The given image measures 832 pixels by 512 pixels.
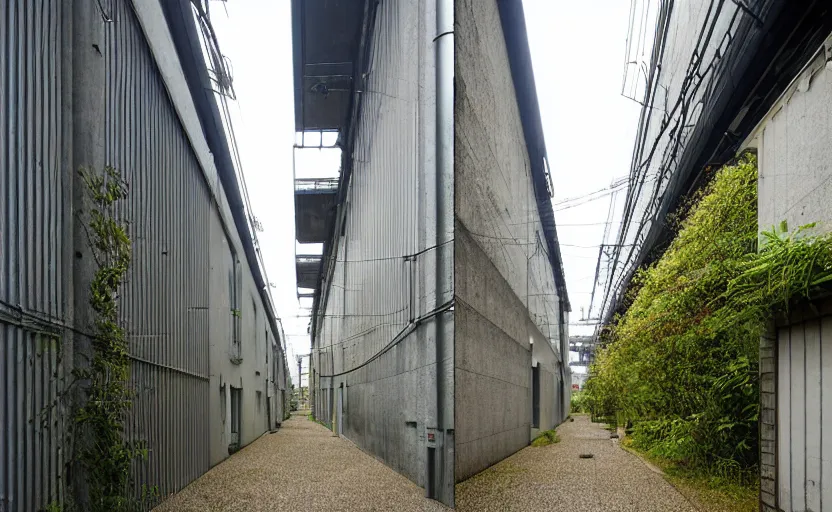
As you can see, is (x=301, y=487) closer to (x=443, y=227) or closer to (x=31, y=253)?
(x=443, y=227)

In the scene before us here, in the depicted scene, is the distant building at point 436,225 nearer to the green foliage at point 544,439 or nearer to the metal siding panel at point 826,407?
the green foliage at point 544,439

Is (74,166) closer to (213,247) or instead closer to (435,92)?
(435,92)

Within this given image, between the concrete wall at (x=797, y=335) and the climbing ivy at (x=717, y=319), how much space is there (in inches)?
7.0

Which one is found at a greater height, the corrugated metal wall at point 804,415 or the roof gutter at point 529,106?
the roof gutter at point 529,106

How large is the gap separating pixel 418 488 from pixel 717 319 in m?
4.25

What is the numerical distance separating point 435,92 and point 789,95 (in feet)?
14.1

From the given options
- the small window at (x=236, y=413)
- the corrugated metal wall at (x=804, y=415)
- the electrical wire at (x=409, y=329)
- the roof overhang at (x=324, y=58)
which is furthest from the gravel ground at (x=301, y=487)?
the roof overhang at (x=324, y=58)

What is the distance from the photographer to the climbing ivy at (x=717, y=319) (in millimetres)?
5051

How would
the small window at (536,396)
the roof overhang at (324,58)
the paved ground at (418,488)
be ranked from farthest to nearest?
the small window at (536,396) < the roof overhang at (324,58) < the paved ground at (418,488)

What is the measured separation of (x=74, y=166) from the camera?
5.02 m

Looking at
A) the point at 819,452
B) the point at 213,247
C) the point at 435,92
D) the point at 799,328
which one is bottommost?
the point at 819,452

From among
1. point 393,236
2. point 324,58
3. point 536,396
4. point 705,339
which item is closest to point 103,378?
point 705,339

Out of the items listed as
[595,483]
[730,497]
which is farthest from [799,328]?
[595,483]

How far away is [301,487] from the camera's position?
9016mm
